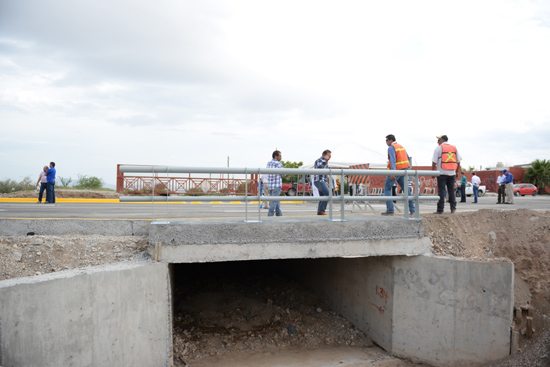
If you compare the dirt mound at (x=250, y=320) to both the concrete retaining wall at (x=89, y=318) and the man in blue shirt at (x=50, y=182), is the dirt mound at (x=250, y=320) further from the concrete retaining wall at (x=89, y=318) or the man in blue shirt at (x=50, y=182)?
the man in blue shirt at (x=50, y=182)

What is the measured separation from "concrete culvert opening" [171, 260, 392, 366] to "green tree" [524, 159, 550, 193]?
4008 centimetres

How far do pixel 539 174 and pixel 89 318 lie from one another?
4742cm

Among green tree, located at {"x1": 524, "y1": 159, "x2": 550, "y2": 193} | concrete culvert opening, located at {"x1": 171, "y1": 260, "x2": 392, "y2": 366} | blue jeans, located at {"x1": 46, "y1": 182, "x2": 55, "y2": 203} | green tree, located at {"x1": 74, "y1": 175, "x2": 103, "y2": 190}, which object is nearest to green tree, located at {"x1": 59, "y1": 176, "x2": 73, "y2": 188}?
green tree, located at {"x1": 74, "y1": 175, "x2": 103, "y2": 190}

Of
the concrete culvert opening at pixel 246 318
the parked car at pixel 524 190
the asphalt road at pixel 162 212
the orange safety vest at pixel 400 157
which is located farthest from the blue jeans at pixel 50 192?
the parked car at pixel 524 190

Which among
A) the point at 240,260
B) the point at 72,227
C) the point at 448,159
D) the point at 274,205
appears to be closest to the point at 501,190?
the point at 448,159

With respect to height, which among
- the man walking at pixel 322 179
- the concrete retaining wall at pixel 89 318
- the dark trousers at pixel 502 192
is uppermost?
the man walking at pixel 322 179

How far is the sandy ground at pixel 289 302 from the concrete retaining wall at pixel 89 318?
2.24 ft

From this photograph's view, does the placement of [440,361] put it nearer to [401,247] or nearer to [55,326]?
[401,247]

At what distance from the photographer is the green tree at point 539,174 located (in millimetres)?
40812

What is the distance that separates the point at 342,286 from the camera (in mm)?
9094

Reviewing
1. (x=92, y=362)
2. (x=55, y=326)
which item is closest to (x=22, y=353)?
(x=55, y=326)

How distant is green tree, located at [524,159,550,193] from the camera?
40812mm

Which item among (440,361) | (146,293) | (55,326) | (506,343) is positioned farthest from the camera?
(440,361)

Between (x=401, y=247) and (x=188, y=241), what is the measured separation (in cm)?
382
